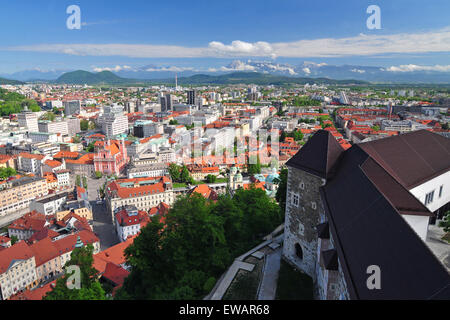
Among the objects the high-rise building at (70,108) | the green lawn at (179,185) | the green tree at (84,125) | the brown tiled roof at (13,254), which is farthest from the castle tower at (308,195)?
the high-rise building at (70,108)

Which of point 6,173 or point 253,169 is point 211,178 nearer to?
point 253,169

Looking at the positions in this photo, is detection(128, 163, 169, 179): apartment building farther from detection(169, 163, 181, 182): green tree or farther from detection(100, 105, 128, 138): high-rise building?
detection(100, 105, 128, 138): high-rise building

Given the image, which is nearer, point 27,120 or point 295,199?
point 295,199

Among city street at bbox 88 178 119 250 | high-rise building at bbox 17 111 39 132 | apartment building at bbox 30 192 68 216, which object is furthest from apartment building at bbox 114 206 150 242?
high-rise building at bbox 17 111 39 132

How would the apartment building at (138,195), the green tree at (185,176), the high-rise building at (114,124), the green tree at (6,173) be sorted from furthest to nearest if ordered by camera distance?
the high-rise building at (114,124)
the green tree at (6,173)
the green tree at (185,176)
the apartment building at (138,195)

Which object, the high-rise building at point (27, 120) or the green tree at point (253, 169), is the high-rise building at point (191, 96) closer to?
the high-rise building at point (27, 120)

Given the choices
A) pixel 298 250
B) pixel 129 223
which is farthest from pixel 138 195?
pixel 298 250
